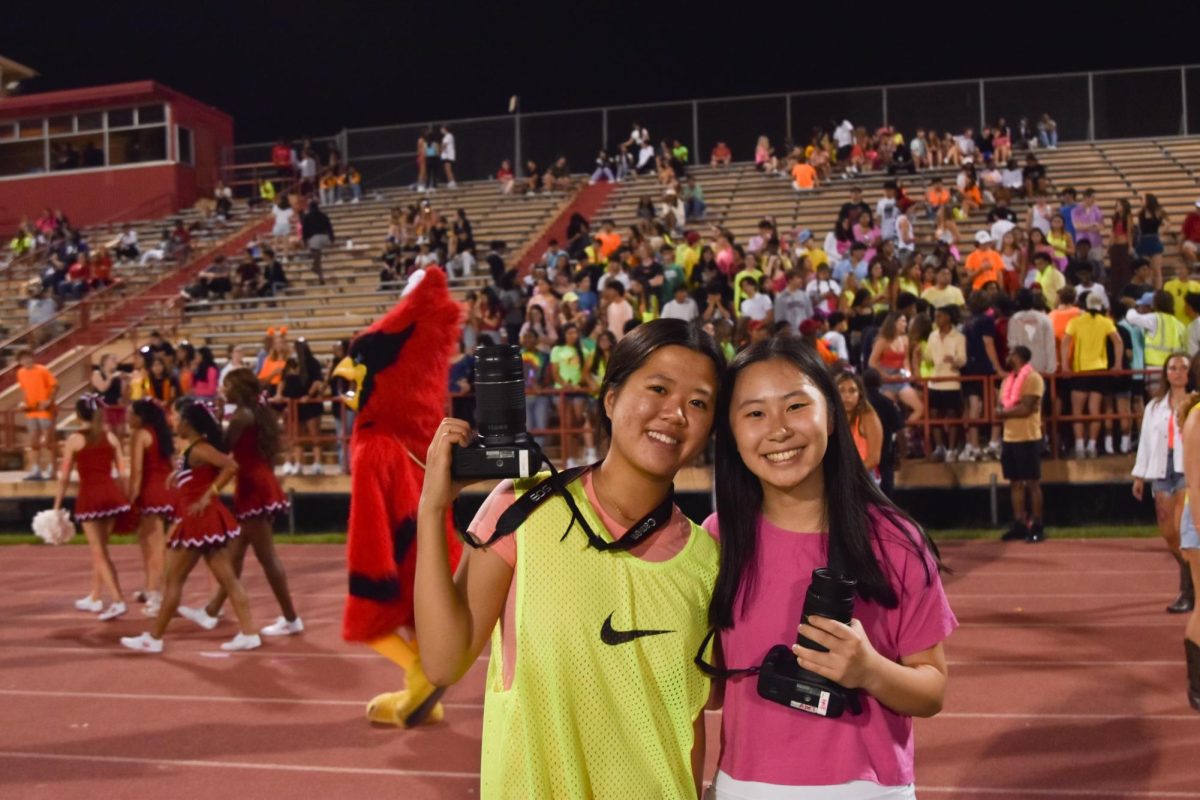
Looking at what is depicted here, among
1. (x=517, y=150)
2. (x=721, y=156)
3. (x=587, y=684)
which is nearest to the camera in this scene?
(x=587, y=684)

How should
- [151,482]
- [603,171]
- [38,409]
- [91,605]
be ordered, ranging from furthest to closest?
[603,171] → [38,409] → [91,605] → [151,482]

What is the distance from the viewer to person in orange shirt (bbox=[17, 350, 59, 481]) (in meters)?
14.9

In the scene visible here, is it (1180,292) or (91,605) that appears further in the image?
(1180,292)

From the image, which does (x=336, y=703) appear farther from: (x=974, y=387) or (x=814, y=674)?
(x=974, y=387)

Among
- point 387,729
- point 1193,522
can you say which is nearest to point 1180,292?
point 1193,522

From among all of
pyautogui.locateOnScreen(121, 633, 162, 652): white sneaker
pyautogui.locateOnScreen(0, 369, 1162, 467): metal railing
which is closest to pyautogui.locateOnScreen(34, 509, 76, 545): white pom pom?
pyautogui.locateOnScreen(121, 633, 162, 652): white sneaker

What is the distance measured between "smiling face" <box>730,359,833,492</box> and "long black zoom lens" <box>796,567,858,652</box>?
0.90 feet

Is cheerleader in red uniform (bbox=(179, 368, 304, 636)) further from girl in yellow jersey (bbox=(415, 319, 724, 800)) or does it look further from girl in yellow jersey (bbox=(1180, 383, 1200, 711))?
girl in yellow jersey (bbox=(415, 319, 724, 800))

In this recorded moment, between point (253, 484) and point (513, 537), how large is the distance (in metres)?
5.76

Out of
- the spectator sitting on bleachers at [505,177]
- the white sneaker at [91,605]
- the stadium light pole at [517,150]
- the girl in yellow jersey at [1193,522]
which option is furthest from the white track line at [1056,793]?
the stadium light pole at [517,150]

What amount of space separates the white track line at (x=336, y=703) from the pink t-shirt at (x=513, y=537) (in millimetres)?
2907

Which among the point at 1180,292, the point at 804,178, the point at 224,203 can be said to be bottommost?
the point at 1180,292

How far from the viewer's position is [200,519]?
7.35 m

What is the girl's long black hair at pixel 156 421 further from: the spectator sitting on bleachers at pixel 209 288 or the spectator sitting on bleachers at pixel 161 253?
the spectator sitting on bleachers at pixel 161 253
